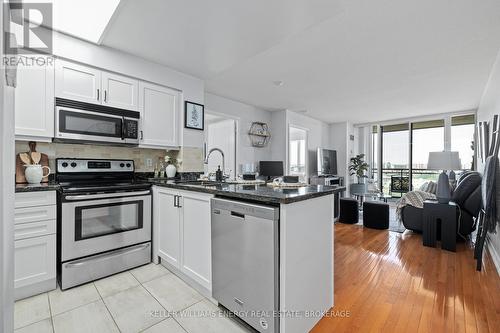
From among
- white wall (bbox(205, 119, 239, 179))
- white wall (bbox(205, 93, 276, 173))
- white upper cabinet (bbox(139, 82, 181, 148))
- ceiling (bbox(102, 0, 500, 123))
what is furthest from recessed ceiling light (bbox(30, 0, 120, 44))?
white wall (bbox(205, 119, 239, 179))

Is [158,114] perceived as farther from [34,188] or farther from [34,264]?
[34,264]

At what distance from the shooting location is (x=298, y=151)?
6.05 m

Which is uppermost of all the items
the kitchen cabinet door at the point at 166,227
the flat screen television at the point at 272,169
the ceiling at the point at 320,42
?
the ceiling at the point at 320,42

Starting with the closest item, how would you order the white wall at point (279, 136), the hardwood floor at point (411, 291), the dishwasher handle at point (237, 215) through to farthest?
the dishwasher handle at point (237, 215), the hardwood floor at point (411, 291), the white wall at point (279, 136)

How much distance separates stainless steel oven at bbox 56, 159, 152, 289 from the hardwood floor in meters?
1.92

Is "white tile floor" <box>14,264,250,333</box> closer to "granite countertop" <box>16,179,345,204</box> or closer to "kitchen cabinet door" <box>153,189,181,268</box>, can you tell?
"kitchen cabinet door" <box>153,189,181,268</box>

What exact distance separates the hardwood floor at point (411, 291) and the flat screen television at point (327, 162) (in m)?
3.02

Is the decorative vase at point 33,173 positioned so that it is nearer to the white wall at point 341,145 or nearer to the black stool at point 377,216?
the black stool at point 377,216

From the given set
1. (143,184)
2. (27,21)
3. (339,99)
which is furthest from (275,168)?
(27,21)

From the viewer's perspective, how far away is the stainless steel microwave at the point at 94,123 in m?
2.15

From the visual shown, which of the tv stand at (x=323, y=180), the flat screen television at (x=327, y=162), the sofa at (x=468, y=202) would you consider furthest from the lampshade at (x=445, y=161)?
the flat screen television at (x=327, y=162)

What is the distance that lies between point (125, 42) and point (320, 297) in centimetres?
294

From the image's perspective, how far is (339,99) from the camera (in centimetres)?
445

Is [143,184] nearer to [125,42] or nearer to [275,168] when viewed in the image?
[125,42]
